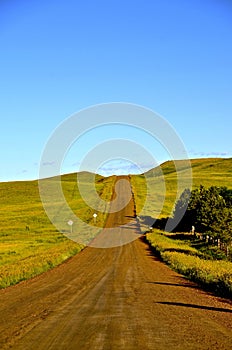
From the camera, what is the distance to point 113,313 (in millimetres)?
13430

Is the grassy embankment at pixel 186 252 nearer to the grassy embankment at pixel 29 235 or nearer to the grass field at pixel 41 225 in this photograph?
the grass field at pixel 41 225

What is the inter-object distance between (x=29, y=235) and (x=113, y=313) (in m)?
51.6

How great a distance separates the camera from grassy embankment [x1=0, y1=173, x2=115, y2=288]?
29.1 meters

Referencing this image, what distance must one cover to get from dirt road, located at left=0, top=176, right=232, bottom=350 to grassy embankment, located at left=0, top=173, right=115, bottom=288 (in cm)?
376

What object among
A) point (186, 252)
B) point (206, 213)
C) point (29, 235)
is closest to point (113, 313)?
point (186, 252)

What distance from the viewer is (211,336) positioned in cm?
1047

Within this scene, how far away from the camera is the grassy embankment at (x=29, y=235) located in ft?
95.6

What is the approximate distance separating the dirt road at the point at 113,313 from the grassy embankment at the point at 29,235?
3759mm

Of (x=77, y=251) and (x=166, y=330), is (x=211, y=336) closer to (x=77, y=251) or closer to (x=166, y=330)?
(x=166, y=330)

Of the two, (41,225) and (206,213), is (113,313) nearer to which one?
(206,213)

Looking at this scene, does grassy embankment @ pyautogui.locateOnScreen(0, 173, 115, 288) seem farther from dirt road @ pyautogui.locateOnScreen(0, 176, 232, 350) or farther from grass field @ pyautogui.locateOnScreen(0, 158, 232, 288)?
dirt road @ pyautogui.locateOnScreen(0, 176, 232, 350)

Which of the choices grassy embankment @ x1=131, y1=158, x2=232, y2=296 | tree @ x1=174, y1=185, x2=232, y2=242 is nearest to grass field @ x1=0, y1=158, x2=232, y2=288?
grassy embankment @ x1=131, y1=158, x2=232, y2=296

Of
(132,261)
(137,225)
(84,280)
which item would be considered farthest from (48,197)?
(84,280)

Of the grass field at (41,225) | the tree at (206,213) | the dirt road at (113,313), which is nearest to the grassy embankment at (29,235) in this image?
the grass field at (41,225)
